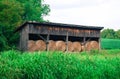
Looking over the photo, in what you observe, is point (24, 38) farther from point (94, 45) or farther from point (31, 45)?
point (94, 45)

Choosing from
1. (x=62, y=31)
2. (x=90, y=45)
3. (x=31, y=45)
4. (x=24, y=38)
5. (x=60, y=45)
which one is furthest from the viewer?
(x=90, y=45)

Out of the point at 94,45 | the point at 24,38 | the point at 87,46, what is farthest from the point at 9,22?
the point at 94,45

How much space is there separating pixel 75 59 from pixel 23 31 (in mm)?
17735

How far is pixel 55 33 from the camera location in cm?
3338

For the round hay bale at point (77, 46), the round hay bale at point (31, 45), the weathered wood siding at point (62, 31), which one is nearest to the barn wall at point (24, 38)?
the round hay bale at point (31, 45)

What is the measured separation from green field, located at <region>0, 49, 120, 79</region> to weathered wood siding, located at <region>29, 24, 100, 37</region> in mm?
15653

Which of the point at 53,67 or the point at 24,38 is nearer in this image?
the point at 53,67

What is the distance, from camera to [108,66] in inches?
638

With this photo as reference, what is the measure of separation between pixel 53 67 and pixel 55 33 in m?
19.4

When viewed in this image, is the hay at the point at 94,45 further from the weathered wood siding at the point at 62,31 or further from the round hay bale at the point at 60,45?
the round hay bale at the point at 60,45

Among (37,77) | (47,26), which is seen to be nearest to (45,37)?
(47,26)

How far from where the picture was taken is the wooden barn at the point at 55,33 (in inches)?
1264

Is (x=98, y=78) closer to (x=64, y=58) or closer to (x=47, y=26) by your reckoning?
(x=64, y=58)

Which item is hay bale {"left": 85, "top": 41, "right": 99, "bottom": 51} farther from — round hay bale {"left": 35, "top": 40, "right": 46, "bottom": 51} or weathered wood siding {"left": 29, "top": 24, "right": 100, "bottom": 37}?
round hay bale {"left": 35, "top": 40, "right": 46, "bottom": 51}
